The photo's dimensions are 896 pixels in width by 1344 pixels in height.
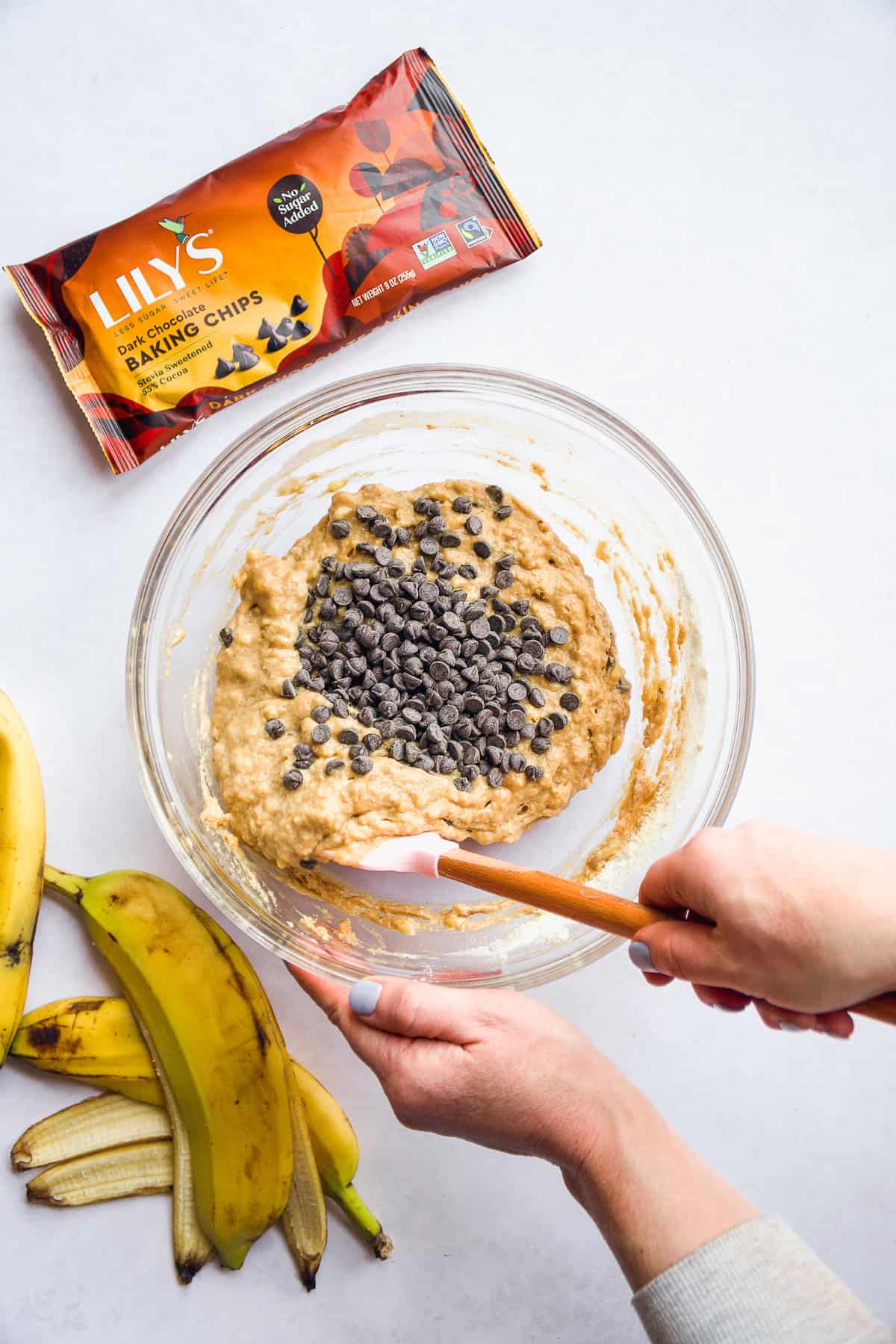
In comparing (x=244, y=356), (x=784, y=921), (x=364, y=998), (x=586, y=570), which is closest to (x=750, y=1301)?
(x=784, y=921)

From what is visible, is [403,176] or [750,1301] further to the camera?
[403,176]

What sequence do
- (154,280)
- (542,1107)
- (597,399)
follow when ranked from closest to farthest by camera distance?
(542,1107), (154,280), (597,399)

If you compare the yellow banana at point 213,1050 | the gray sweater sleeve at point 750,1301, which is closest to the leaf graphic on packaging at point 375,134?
the yellow banana at point 213,1050

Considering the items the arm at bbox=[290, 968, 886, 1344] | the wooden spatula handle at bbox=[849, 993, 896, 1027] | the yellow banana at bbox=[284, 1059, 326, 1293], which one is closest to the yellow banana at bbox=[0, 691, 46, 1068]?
the yellow banana at bbox=[284, 1059, 326, 1293]

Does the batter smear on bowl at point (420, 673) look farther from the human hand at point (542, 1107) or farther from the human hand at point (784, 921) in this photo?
the human hand at point (784, 921)

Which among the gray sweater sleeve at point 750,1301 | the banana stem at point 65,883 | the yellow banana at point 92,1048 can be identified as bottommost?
the gray sweater sleeve at point 750,1301

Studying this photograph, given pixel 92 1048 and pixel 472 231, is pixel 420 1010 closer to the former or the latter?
pixel 92 1048

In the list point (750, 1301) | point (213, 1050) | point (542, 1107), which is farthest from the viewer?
point (213, 1050)
